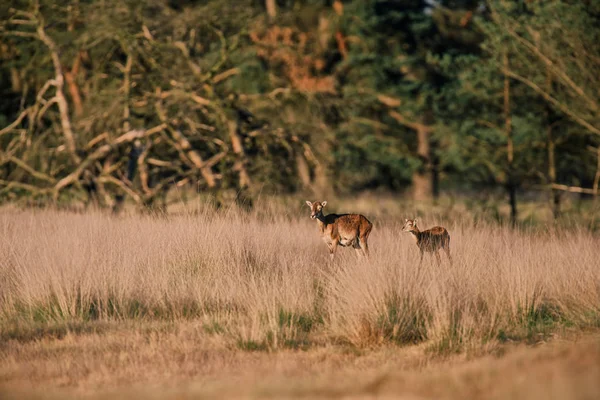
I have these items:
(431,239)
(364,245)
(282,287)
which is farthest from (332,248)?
(282,287)

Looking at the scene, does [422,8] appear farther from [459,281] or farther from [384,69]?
[459,281]

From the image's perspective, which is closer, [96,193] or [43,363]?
[43,363]

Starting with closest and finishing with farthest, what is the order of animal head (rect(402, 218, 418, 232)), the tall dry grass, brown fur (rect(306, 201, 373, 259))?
the tall dry grass → animal head (rect(402, 218, 418, 232)) → brown fur (rect(306, 201, 373, 259))

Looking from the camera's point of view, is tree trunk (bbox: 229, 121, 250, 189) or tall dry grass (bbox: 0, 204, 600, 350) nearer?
tall dry grass (bbox: 0, 204, 600, 350)

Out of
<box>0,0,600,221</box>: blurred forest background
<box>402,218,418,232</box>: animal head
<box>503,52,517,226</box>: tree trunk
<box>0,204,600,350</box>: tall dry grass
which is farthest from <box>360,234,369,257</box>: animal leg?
<box>503,52,517,226</box>: tree trunk

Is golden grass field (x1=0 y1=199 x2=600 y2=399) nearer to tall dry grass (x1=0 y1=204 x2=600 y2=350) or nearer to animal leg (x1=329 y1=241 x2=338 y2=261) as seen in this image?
tall dry grass (x1=0 y1=204 x2=600 y2=350)

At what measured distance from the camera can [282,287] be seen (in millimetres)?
9547

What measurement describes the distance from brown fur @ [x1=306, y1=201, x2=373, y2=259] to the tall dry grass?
0.81ft

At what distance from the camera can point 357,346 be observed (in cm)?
826

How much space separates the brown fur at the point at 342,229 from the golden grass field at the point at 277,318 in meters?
0.26

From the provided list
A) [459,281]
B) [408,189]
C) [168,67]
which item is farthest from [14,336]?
[408,189]

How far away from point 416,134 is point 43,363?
1282 inches

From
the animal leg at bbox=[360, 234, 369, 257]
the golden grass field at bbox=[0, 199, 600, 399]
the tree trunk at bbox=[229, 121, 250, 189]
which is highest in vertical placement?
the tree trunk at bbox=[229, 121, 250, 189]

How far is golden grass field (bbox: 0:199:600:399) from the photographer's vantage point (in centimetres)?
634
